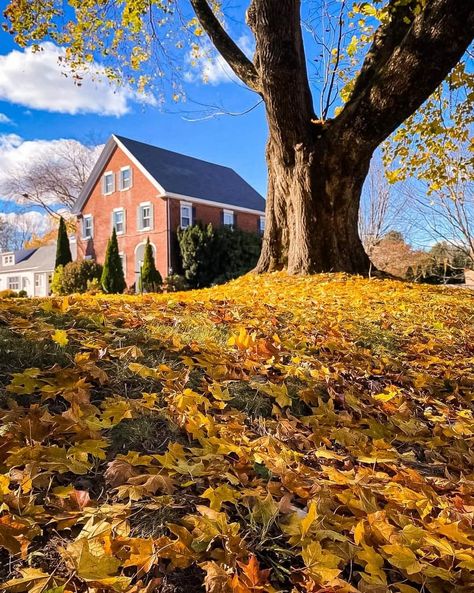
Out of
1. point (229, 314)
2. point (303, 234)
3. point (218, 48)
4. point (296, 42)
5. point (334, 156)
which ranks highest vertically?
point (218, 48)

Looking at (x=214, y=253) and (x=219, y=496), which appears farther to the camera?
(x=214, y=253)

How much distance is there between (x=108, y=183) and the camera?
976 inches

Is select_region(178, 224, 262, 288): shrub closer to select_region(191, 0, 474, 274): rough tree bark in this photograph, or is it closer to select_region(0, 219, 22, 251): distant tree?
select_region(191, 0, 474, 274): rough tree bark

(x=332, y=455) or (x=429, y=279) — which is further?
(x=429, y=279)

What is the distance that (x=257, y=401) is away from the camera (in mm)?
2180

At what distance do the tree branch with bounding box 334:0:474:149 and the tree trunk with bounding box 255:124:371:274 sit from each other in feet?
1.41

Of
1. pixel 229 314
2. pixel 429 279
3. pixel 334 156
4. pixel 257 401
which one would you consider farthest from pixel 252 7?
pixel 429 279

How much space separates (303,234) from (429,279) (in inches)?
658

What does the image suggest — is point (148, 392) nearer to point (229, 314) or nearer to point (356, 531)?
point (356, 531)

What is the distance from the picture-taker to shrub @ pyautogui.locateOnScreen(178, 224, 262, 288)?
2103 cm

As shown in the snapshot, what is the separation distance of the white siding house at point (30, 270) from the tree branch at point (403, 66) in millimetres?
26193

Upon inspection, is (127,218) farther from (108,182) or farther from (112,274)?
(112,274)

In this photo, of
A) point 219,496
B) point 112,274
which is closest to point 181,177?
point 112,274

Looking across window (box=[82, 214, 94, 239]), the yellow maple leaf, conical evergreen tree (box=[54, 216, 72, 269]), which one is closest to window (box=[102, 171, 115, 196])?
window (box=[82, 214, 94, 239])
